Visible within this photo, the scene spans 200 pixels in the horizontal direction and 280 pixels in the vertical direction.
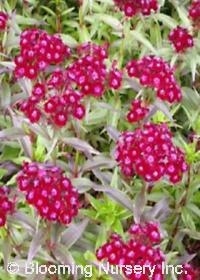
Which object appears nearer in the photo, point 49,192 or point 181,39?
point 49,192

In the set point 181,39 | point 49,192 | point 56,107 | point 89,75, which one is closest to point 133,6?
point 181,39

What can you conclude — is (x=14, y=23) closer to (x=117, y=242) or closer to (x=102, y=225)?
(x=102, y=225)

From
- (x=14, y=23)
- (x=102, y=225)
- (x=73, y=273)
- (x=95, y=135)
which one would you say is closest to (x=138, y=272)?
(x=73, y=273)

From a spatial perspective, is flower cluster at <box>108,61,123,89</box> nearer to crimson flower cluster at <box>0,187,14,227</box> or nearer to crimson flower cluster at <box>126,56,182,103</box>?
crimson flower cluster at <box>126,56,182,103</box>

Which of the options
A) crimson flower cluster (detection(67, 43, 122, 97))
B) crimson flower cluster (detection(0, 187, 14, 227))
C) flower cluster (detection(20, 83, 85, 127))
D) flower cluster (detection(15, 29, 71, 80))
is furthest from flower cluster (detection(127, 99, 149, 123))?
crimson flower cluster (detection(0, 187, 14, 227))

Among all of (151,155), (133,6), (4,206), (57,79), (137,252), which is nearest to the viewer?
(137,252)

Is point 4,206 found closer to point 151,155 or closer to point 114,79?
point 151,155

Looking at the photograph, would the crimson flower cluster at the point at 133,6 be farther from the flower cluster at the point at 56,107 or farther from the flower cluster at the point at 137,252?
the flower cluster at the point at 137,252
